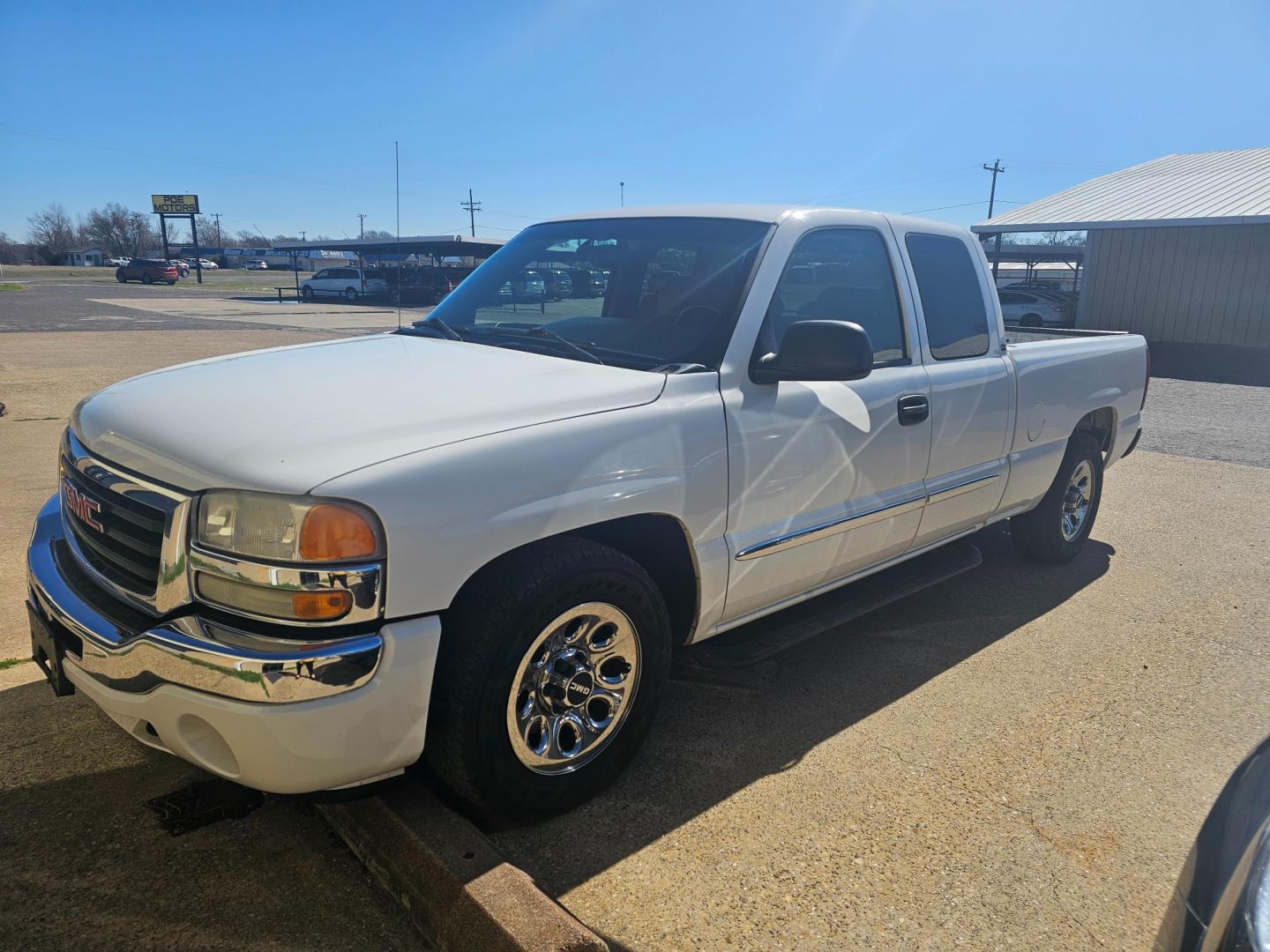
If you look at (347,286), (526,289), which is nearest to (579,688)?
(526,289)

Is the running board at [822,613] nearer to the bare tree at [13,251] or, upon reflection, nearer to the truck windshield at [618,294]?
the truck windshield at [618,294]

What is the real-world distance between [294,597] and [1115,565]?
5.08m

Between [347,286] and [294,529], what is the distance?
49261 mm

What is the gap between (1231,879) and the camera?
1.50 meters

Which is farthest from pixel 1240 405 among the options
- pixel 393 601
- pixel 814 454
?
pixel 393 601

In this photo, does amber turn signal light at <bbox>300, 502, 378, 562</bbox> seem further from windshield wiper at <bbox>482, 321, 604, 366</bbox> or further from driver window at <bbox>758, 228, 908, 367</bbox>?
driver window at <bbox>758, 228, 908, 367</bbox>

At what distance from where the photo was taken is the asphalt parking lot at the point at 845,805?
2424 millimetres

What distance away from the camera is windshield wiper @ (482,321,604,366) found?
10.7 feet

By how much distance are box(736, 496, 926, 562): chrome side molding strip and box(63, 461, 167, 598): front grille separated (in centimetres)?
179

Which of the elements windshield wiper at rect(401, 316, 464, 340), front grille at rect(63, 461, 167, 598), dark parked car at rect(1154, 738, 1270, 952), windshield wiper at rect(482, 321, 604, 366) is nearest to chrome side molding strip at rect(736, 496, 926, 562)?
windshield wiper at rect(482, 321, 604, 366)

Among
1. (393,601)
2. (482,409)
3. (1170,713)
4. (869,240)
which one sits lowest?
(1170,713)

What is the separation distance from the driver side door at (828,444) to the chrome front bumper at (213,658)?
1393mm

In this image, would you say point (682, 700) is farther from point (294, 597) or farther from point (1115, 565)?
point (1115, 565)

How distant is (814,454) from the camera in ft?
10.9
